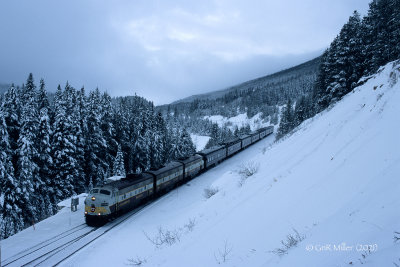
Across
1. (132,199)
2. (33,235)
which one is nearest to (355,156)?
(132,199)

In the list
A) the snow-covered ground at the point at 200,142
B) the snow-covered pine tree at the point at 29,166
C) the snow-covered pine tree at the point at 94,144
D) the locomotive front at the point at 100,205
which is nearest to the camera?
the locomotive front at the point at 100,205

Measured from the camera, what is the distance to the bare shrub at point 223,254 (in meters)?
5.97

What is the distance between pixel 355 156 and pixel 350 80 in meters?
29.7

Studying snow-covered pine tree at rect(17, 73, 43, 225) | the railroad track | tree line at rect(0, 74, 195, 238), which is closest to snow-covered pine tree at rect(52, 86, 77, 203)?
tree line at rect(0, 74, 195, 238)

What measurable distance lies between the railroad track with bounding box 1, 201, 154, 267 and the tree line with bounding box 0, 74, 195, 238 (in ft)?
13.5

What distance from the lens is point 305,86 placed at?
18238 centimetres

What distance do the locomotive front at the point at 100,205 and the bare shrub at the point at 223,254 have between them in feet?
47.3

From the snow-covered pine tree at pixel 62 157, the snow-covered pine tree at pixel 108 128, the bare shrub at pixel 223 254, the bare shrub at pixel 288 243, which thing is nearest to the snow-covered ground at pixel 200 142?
the snow-covered pine tree at pixel 108 128

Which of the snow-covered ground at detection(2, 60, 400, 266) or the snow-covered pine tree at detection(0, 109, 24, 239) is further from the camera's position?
the snow-covered pine tree at detection(0, 109, 24, 239)

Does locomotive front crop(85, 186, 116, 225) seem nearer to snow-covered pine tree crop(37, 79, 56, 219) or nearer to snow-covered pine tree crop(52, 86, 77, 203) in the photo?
snow-covered pine tree crop(52, 86, 77, 203)

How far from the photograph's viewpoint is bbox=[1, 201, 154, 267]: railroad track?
44.7ft

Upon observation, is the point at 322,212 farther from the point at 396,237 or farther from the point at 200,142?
the point at 200,142

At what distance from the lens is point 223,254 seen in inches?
243

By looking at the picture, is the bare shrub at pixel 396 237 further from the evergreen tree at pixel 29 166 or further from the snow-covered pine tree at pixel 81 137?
the snow-covered pine tree at pixel 81 137
